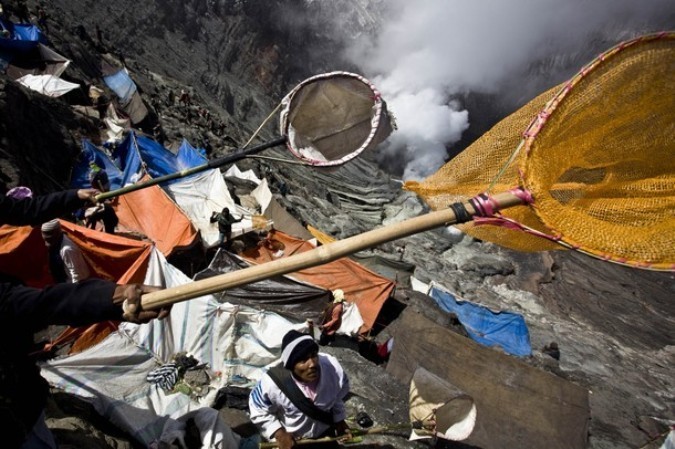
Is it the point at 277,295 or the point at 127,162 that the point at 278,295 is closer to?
the point at 277,295

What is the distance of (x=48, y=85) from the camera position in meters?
13.6

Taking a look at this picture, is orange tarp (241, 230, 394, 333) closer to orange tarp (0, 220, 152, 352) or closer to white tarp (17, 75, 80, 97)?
orange tarp (0, 220, 152, 352)

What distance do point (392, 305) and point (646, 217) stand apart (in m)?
7.86

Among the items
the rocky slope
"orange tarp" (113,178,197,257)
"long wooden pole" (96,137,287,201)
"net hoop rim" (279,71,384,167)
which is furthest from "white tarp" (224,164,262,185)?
"long wooden pole" (96,137,287,201)

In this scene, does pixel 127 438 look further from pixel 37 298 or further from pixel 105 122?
pixel 105 122

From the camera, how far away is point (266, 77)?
4109cm

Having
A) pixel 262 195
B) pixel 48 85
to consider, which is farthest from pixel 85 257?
pixel 48 85

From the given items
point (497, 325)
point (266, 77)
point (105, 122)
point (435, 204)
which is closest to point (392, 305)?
point (497, 325)

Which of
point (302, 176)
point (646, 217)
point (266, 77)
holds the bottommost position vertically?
point (302, 176)

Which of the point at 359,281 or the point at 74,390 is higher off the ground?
the point at 74,390

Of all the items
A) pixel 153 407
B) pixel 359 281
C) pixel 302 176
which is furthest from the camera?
pixel 302 176

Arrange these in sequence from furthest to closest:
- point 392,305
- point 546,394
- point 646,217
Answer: point 392,305, point 546,394, point 646,217

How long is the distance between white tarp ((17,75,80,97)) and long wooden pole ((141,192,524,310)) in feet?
55.6

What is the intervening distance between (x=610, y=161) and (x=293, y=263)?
7.12 feet
